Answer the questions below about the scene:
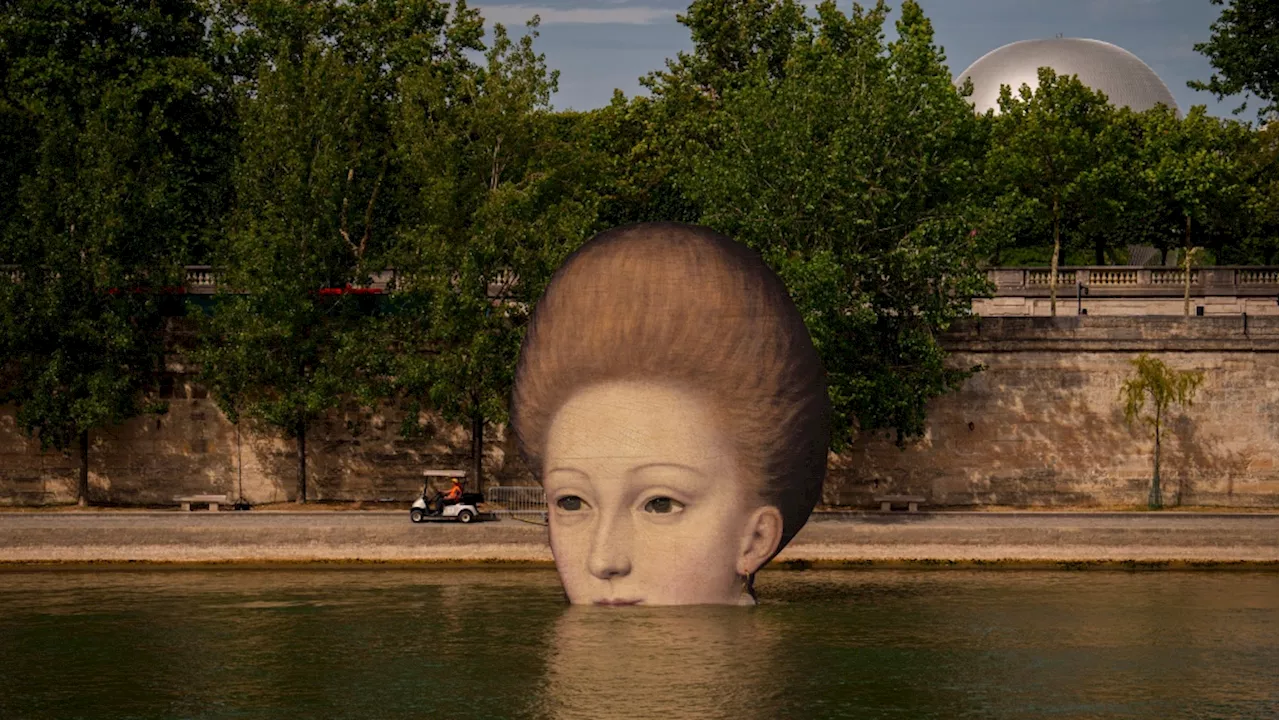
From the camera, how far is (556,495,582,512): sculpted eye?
20562 mm

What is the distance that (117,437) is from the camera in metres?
45.9

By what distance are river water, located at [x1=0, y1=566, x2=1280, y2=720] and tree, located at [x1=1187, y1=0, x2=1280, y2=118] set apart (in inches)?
907

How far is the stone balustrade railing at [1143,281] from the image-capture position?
53.5 meters

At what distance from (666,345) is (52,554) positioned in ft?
71.9

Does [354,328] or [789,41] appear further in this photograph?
[789,41]

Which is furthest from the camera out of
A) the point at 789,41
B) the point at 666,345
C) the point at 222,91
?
the point at 789,41

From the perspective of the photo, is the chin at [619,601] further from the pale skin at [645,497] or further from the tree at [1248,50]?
the tree at [1248,50]

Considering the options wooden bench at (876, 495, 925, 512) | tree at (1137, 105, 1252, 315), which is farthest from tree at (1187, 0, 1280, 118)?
wooden bench at (876, 495, 925, 512)

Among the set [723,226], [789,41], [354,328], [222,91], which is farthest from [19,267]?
[789,41]

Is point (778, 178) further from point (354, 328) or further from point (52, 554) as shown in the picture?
point (52, 554)

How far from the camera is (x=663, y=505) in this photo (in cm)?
2038

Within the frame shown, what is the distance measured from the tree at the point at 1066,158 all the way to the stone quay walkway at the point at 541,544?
73.6 feet

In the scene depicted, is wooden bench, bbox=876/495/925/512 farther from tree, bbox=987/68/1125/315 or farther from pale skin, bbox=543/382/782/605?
pale skin, bbox=543/382/782/605

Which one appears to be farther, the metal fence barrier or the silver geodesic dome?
the silver geodesic dome
